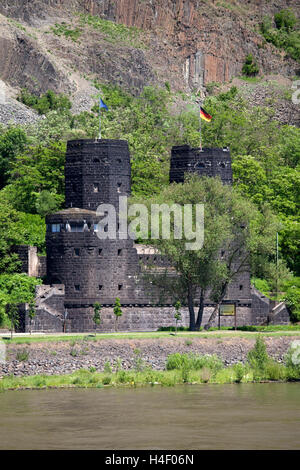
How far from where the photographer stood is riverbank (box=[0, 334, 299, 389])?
73.1m

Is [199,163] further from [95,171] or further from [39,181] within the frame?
[39,181]

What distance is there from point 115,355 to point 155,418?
18.7 meters

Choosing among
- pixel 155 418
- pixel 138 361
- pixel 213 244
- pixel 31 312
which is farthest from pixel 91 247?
pixel 155 418

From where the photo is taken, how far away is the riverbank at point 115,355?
2876 inches

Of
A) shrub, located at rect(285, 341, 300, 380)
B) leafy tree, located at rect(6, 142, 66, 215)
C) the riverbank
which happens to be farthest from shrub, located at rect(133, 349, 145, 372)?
leafy tree, located at rect(6, 142, 66, 215)

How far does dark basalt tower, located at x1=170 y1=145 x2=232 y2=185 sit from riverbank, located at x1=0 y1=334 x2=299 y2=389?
64.1 feet

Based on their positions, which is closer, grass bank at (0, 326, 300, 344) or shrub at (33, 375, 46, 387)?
shrub at (33, 375, 46, 387)

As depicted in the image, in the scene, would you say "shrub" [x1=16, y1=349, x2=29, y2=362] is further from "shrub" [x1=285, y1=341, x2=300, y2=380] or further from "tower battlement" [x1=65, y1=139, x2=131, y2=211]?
"tower battlement" [x1=65, y1=139, x2=131, y2=211]

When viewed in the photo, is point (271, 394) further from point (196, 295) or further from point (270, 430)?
point (196, 295)

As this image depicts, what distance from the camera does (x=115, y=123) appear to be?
141625 millimetres

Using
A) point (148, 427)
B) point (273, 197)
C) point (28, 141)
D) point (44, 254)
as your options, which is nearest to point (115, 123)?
point (28, 141)

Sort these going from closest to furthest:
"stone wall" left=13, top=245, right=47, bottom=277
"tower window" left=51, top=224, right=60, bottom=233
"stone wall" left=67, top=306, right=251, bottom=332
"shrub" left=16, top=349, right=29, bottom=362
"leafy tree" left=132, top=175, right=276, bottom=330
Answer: "shrub" left=16, top=349, right=29, bottom=362 → "leafy tree" left=132, top=175, right=276, bottom=330 → "stone wall" left=67, top=306, right=251, bottom=332 → "tower window" left=51, top=224, right=60, bottom=233 → "stone wall" left=13, top=245, right=47, bottom=277

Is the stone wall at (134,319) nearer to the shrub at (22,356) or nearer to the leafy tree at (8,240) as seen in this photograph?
the leafy tree at (8,240)

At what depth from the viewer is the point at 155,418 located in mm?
57844
